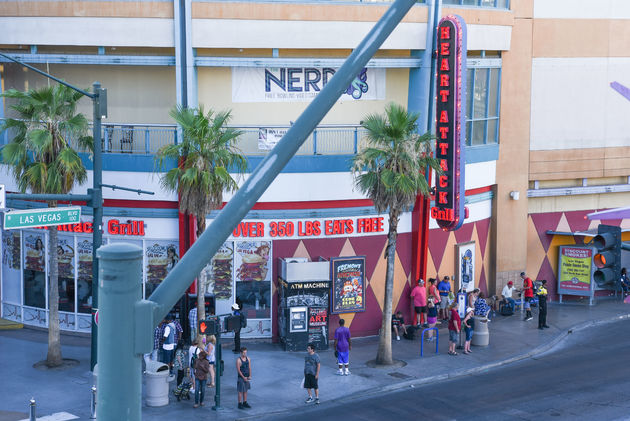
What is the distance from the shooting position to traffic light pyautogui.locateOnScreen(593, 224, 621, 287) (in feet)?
41.4

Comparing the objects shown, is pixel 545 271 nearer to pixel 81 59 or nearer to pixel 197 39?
pixel 197 39

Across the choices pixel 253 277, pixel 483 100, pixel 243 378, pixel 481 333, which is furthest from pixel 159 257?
pixel 483 100

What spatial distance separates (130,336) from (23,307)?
26.2 m

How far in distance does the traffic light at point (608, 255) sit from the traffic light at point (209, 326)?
35.4 feet

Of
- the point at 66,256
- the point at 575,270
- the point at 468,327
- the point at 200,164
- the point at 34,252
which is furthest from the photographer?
the point at 575,270

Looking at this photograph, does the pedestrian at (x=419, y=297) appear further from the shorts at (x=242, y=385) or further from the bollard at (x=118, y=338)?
the bollard at (x=118, y=338)

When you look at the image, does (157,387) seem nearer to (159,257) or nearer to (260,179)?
(159,257)

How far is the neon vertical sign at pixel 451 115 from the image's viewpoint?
27797 millimetres

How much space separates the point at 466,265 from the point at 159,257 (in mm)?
11700

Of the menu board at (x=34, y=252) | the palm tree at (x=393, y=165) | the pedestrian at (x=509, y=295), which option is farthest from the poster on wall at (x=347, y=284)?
the menu board at (x=34, y=252)

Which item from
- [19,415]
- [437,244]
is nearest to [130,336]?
[19,415]

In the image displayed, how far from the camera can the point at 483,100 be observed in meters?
31.9

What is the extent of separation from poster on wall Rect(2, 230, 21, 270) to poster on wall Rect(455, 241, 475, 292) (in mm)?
15809

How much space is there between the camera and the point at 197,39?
26.9 m
